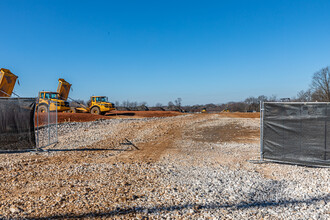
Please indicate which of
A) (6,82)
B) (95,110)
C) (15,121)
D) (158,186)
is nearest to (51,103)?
(95,110)

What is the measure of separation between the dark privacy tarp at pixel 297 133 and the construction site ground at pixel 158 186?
0.35m

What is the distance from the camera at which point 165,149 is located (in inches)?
400

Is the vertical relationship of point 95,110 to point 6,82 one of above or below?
below

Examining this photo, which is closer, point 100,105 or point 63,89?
point 63,89

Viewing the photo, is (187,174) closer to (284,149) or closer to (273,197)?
(273,197)

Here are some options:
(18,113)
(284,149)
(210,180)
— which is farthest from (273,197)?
(18,113)

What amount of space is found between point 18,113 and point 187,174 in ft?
21.2

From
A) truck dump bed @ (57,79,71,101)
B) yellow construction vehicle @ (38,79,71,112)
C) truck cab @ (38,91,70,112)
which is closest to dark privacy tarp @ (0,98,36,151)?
truck cab @ (38,91,70,112)

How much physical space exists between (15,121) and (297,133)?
9.28 metres

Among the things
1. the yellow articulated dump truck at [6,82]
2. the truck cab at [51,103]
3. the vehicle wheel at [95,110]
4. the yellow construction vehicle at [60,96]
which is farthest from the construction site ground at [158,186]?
the vehicle wheel at [95,110]

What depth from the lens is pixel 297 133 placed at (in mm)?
6887

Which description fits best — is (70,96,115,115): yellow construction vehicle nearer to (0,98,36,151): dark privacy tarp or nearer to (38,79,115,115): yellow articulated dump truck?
(38,79,115,115): yellow articulated dump truck

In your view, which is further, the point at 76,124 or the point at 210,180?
the point at 76,124

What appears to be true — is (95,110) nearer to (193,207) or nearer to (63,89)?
(63,89)
